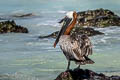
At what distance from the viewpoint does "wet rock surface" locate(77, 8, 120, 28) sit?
21.1m

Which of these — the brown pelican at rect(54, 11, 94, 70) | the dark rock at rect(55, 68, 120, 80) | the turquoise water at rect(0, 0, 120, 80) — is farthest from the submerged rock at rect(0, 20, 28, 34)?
the dark rock at rect(55, 68, 120, 80)

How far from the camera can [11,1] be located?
3841 centimetres

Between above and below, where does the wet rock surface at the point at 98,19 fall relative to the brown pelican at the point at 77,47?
below

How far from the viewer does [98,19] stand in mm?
21688

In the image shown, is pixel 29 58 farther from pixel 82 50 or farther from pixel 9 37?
pixel 9 37

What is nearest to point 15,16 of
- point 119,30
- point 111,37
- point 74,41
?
point 119,30

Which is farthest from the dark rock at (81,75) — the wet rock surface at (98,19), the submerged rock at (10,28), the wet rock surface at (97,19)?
the wet rock surface at (98,19)

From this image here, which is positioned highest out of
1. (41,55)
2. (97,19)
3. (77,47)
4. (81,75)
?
(77,47)

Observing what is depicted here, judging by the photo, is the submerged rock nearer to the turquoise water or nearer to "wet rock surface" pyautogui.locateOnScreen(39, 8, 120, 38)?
the turquoise water

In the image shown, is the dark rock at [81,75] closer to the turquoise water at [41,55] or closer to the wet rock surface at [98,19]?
the turquoise water at [41,55]

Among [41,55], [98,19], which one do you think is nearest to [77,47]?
[41,55]

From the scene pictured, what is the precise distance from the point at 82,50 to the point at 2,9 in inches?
975

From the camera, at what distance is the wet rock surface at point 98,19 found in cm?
2114

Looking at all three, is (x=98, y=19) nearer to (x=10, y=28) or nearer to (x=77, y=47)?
(x=10, y=28)
